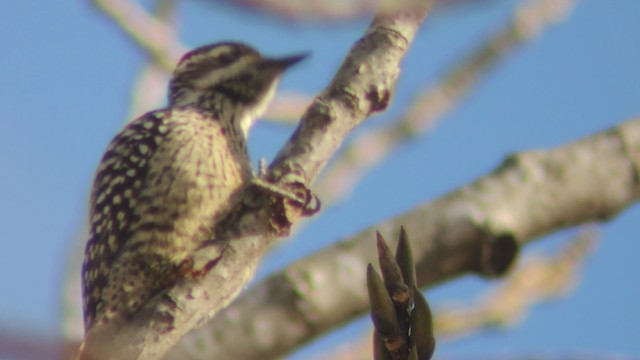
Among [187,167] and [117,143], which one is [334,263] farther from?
[117,143]

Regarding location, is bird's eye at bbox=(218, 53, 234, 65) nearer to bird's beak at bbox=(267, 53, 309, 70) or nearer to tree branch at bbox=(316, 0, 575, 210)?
bird's beak at bbox=(267, 53, 309, 70)

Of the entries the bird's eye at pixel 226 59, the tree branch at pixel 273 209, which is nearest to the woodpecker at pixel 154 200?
the bird's eye at pixel 226 59

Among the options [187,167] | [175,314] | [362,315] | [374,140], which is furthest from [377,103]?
[374,140]

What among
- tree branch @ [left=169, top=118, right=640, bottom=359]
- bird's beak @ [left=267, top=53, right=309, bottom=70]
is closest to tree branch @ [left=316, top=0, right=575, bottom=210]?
bird's beak @ [left=267, top=53, right=309, bottom=70]

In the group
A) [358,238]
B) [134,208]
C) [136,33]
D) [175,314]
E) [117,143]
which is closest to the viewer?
[175,314]

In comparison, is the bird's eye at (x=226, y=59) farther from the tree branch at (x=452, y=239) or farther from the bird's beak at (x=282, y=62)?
the tree branch at (x=452, y=239)

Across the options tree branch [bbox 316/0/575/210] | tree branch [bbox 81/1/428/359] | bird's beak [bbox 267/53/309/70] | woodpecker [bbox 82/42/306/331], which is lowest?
tree branch [bbox 81/1/428/359]
